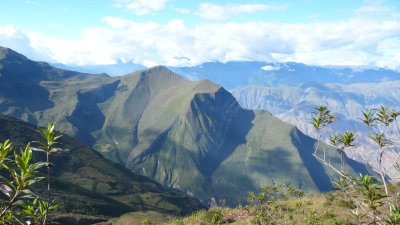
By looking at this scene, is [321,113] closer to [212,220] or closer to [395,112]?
[395,112]

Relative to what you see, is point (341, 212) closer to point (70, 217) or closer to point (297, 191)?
point (297, 191)

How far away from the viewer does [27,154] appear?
1346cm

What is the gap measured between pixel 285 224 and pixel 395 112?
1788cm

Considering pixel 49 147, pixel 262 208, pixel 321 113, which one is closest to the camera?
pixel 49 147

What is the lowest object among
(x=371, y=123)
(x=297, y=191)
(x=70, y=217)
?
(x=70, y=217)

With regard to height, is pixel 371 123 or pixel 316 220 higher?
pixel 371 123

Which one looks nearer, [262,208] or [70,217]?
[262,208]

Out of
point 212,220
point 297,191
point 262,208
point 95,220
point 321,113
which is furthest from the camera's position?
point 95,220

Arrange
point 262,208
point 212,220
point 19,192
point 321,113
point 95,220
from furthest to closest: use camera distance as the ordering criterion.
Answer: point 95,220 → point 262,208 → point 212,220 → point 321,113 → point 19,192

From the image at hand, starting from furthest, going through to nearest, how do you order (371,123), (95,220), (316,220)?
(95,220) → (316,220) → (371,123)

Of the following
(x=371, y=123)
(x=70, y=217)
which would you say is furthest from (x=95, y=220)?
(x=371, y=123)

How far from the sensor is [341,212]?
153 feet

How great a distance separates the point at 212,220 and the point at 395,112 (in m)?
25.5

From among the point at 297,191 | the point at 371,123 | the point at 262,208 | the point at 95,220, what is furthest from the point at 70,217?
the point at 371,123
